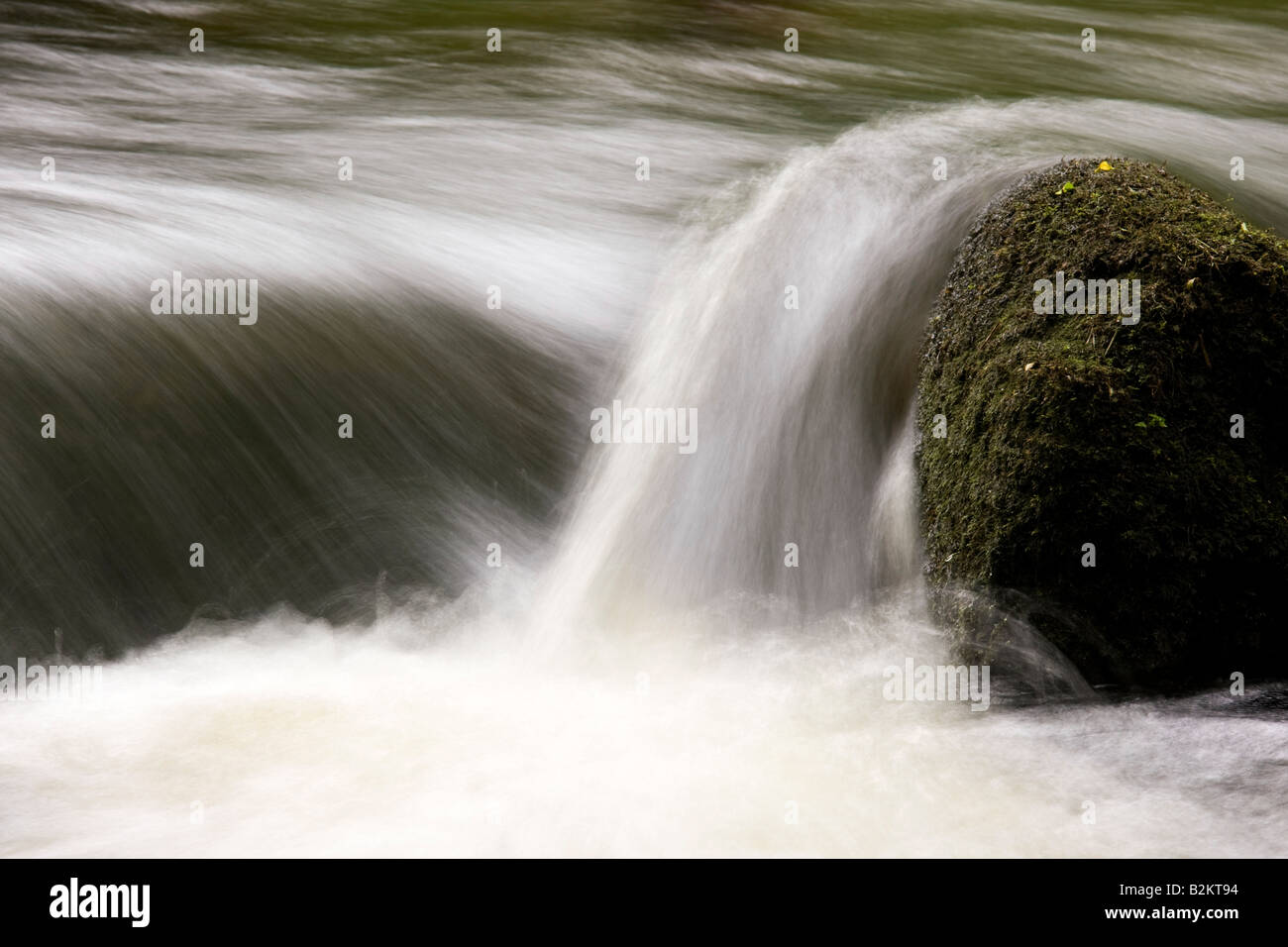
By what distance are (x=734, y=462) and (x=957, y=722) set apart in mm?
1501

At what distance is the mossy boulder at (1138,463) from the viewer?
12.7 ft

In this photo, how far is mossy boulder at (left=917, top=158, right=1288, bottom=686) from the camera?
12.7 feet

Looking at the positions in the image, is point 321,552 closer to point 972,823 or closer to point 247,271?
point 247,271

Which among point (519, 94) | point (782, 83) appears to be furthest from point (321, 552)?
point (782, 83)

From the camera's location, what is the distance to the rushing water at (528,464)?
3568 millimetres

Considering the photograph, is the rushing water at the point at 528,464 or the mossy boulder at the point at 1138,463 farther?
the mossy boulder at the point at 1138,463

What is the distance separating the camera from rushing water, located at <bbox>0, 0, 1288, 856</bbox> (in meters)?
3.57

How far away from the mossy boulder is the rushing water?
0.18 m

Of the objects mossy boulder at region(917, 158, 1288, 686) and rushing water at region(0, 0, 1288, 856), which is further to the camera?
mossy boulder at region(917, 158, 1288, 686)

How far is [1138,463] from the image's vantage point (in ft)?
12.8

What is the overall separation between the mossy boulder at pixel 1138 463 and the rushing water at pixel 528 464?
0.58 ft

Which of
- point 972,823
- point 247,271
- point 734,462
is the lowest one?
point 972,823

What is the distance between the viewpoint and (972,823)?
11.1 feet

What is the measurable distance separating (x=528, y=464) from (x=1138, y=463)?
2.42m
